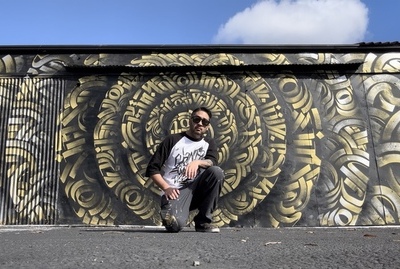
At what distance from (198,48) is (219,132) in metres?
1.58

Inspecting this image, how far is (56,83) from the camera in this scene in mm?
7441

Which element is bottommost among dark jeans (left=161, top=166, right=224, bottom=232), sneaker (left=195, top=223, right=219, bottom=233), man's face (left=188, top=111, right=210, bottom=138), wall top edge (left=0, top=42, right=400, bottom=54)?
sneaker (left=195, top=223, right=219, bottom=233)

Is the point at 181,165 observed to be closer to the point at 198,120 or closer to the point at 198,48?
the point at 198,120

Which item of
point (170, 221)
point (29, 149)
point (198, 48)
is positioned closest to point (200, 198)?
point (170, 221)

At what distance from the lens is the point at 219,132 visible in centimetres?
717

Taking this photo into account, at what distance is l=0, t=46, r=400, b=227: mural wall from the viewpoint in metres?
6.96

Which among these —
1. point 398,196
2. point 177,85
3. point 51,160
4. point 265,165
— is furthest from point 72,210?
point 398,196

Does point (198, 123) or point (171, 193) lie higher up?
point (198, 123)

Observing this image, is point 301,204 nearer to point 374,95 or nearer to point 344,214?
point 344,214

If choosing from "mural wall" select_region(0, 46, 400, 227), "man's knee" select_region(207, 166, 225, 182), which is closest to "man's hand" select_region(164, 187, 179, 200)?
"man's knee" select_region(207, 166, 225, 182)

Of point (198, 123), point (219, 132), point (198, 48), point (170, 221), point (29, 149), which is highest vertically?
point (198, 48)

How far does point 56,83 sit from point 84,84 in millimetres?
494

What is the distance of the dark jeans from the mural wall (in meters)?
2.60

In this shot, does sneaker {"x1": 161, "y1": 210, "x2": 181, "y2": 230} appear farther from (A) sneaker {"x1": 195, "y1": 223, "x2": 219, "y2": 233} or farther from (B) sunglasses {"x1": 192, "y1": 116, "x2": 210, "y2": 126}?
(B) sunglasses {"x1": 192, "y1": 116, "x2": 210, "y2": 126}
